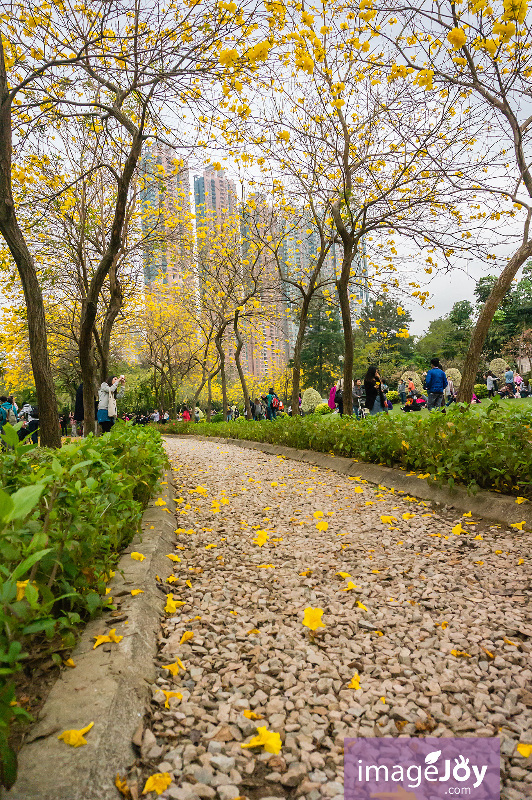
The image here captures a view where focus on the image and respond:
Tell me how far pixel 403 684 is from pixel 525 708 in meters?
0.44

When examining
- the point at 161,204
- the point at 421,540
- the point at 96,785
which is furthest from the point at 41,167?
the point at 96,785

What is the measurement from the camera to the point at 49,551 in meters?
1.47

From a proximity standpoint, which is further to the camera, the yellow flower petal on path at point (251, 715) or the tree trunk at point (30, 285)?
the tree trunk at point (30, 285)

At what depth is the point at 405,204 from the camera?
7.16 meters

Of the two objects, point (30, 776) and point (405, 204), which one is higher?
point (405, 204)

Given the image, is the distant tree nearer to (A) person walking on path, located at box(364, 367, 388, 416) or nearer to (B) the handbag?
(A) person walking on path, located at box(364, 367, 388, 416)

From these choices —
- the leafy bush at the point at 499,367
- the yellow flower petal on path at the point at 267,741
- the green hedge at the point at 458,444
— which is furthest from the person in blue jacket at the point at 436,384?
the leafy bush at the point at 499,367

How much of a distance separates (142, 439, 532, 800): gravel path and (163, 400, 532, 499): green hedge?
0.49m

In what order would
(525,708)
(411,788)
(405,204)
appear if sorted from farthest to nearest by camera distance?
(405,204)
(525,708)
(411,788)

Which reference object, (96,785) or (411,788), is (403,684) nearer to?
(411,788)

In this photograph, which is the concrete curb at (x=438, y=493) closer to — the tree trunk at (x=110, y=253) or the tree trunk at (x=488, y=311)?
the tree trunk at (x=488, y=311)

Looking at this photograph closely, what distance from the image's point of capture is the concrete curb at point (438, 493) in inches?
135

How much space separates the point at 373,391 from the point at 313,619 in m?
9.33

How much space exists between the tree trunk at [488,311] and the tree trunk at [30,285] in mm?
5141
